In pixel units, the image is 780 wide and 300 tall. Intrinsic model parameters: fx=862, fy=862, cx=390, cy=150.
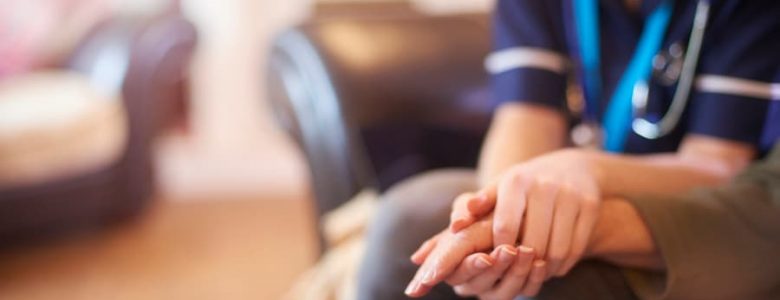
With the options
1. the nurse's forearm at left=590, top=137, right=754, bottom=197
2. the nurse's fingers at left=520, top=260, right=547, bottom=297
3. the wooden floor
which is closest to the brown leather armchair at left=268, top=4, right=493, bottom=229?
the nurse's forearm at left=590, top=137, right=754, bottom=197

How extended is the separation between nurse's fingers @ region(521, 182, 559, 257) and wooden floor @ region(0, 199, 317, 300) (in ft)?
4.14

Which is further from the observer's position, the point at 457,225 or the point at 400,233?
the point at 400,233

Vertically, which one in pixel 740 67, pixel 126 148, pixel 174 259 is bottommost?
pixel 174 259

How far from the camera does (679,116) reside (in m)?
0.88

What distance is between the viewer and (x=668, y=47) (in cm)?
86

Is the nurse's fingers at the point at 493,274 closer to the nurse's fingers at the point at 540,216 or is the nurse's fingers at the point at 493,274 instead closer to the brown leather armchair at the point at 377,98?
the nurse's fingers at the point at 540,216

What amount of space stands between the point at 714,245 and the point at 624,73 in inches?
10.8

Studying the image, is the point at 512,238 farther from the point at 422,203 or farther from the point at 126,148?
the point at 126,148

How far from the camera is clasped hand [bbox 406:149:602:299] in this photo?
63 centimetres

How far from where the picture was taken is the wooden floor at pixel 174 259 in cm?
188

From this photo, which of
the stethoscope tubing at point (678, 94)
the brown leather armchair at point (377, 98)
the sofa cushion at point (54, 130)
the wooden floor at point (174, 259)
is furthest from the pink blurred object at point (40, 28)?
the stethoscope tubing at point (678, 94)

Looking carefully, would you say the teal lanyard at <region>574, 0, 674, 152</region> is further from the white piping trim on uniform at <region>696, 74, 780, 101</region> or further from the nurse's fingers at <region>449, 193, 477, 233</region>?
the nurse's fingers at <region>449, 193, 477, 233</region>

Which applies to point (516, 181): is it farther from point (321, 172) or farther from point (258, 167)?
point (258, 167)

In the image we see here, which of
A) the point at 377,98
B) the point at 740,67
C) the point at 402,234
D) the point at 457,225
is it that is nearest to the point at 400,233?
the point at 402,234
